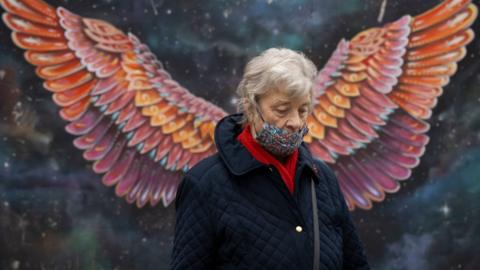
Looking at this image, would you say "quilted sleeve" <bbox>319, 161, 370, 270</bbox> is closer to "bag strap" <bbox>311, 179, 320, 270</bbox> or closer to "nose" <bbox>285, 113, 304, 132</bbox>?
"bag strap" <bbox>311, 179, 320, 270</bbox>

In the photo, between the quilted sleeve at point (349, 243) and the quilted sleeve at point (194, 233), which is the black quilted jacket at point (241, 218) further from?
the quilted sleeve at point (349, 243)

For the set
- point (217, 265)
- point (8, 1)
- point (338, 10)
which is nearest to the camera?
point (217, 265)

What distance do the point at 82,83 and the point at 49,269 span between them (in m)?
1.14

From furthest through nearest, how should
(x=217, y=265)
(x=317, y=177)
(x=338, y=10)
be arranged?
(x=338, y=10)
(x=317, y=177)
(x=217, y=265)

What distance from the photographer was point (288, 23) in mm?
4250

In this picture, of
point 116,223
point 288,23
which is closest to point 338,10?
point 288,23

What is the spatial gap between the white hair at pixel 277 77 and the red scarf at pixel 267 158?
59mm

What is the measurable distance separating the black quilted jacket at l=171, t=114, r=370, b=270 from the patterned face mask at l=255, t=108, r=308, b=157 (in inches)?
2.4

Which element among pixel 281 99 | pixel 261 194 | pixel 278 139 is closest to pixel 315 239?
pixel 261 194

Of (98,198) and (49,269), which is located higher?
(98,198)

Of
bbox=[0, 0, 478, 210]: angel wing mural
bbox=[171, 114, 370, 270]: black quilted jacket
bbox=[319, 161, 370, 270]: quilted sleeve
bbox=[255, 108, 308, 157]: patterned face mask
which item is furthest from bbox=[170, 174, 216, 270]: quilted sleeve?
bbox=[0, 0, 478, 210]: angel wing mural

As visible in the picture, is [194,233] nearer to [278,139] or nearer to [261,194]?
[261,194]

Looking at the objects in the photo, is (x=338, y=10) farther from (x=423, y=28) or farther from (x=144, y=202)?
(x=144, y=202)

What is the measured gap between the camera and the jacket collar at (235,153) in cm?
212
